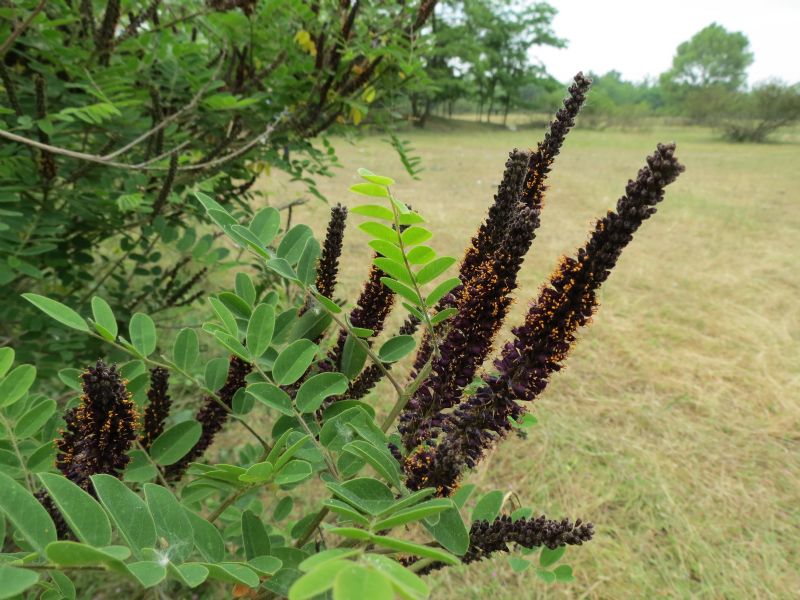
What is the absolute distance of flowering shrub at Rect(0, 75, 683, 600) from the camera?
520mm

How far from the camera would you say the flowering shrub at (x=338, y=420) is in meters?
0.52

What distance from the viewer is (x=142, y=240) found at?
1.85 m

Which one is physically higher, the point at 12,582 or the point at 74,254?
the point at 12,582

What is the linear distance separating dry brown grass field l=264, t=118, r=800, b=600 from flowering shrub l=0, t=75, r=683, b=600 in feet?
4.55

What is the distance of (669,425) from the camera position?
3379 millimetres

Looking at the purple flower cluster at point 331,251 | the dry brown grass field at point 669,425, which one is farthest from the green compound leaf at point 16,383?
the dry brown grass field at point 669,425

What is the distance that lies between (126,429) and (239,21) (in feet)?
4.43

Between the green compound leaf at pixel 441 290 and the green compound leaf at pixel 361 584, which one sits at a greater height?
the green compound leaf at pixel 441 290

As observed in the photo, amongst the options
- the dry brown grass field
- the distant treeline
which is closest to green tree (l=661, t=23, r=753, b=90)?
the distant treeline

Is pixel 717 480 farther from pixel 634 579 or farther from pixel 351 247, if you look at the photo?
pixel 351 247

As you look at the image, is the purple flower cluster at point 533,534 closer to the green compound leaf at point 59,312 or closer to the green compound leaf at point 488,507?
the green compound leaf at point 488,507

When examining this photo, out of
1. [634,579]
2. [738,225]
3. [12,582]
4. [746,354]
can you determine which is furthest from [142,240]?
[738,225]

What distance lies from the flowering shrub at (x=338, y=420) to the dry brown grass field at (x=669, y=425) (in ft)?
4.55

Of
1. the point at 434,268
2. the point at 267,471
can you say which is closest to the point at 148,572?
the point at 267,471
